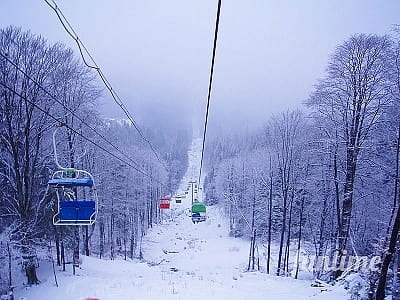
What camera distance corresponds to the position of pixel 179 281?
509 inches

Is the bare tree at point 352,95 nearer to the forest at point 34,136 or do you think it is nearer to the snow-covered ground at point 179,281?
the snow-covered ground at point 179,281

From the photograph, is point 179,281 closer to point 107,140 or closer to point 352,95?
point 107,140

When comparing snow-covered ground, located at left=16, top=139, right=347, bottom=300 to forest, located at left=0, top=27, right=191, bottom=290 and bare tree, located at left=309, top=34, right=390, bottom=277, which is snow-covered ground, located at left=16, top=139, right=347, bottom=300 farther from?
bare tree, located at left=309, top=34, right=390, bottom=277

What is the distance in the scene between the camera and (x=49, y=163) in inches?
521

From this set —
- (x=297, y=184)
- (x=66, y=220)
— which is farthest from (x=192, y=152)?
(x=66, y=220)

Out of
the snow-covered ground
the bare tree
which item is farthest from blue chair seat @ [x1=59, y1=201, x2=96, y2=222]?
the bare tree

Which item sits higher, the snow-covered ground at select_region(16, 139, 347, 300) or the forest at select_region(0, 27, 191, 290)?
the forest at select_region(0, 27, 191, 290)

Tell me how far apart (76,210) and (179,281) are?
7.75 metres

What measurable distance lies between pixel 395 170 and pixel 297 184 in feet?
28.7

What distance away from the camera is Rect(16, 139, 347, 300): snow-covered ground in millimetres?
10516

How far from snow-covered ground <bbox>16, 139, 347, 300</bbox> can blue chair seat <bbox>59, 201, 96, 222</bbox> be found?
4653 mm

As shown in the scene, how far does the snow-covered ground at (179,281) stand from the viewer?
10516mm

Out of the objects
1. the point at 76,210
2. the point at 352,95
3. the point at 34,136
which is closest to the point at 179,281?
the point at 76,210

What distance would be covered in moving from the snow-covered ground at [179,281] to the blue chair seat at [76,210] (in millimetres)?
4653
